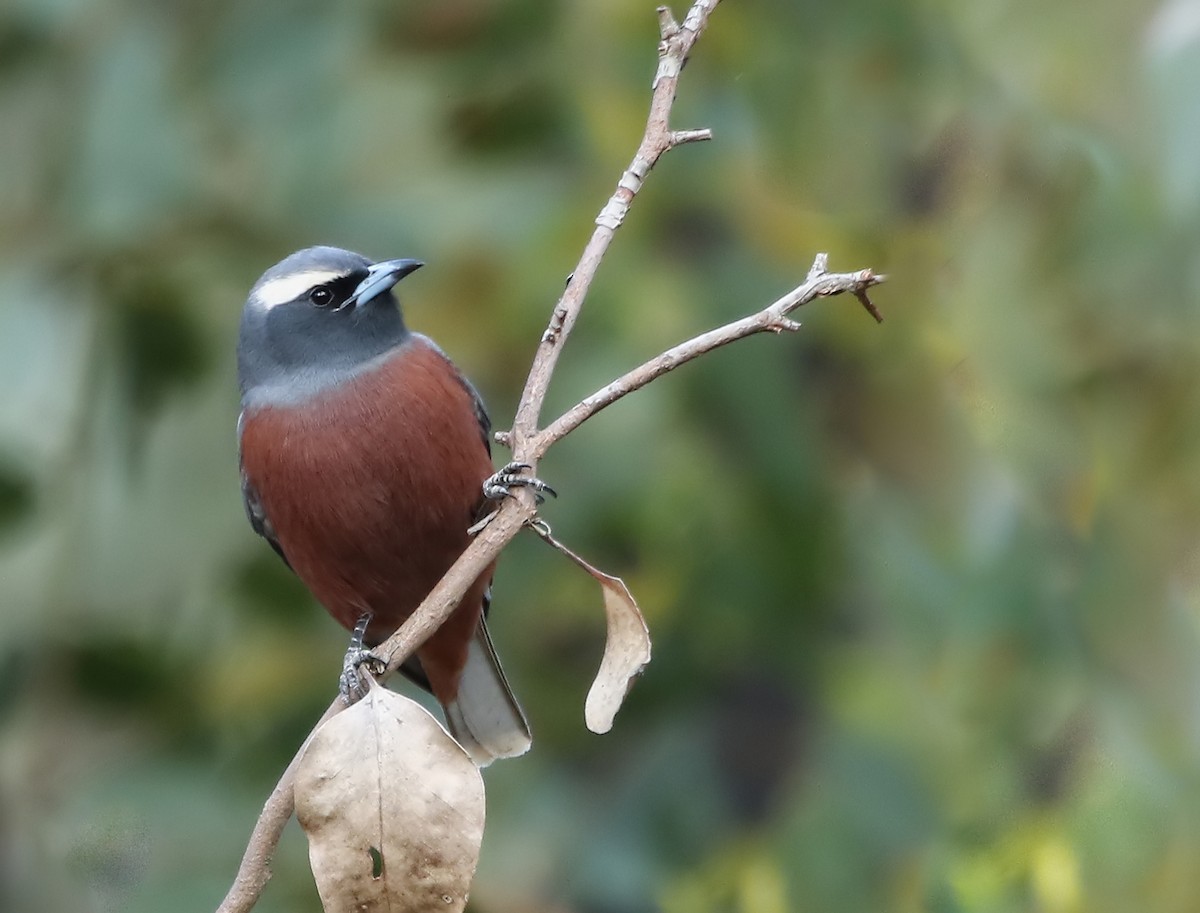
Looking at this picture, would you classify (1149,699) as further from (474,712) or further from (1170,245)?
(474,712)

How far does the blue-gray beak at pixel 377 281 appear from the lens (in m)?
3.97

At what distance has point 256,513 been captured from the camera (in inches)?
165

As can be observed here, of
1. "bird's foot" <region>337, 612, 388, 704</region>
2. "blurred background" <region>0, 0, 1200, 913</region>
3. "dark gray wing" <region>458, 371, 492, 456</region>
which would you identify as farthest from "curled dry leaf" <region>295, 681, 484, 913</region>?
"blurred background" <region>0, 0, 1200, 913</region>

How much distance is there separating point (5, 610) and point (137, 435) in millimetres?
654

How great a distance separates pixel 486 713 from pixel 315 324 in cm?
112

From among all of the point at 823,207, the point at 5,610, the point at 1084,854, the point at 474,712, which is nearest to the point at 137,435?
the point at 5,610

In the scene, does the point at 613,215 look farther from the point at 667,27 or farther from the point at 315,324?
the point at 315,324

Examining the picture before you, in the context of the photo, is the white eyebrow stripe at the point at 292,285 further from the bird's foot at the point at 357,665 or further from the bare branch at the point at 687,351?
the bare branch at the point at 687,351

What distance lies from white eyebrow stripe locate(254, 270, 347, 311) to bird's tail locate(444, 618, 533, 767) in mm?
989

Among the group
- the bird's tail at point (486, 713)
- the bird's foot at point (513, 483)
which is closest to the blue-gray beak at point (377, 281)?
the bird's foot at point (513, 483)

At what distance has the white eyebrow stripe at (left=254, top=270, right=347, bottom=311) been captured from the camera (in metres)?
4.14

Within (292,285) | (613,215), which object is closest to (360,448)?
(292,285)

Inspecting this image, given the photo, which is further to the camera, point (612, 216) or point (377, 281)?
point (377, 281)

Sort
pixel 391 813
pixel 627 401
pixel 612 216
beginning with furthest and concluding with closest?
1. pixel 627 401
2. pixel 612 216
3. pixel 391 813
